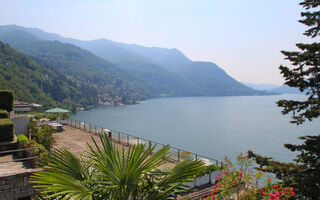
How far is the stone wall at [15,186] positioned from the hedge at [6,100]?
8367mm

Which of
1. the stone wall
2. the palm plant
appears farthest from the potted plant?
the palm plant

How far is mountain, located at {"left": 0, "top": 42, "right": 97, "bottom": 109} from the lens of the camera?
81.4m

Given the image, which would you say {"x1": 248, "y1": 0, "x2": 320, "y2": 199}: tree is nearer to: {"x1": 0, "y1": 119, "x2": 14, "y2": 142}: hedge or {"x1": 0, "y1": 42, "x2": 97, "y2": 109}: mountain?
{"x1": 0, "y1": 119, "x2": 14, "y2": 142}: hedge

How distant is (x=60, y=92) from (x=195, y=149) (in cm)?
9743

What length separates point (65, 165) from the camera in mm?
3441

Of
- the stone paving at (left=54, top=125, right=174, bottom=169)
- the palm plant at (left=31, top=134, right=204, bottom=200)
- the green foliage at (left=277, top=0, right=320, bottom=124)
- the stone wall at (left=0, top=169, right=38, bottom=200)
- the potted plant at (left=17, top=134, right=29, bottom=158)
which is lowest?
the stone paving at (left=54, top=125, right=174, bottom=169)

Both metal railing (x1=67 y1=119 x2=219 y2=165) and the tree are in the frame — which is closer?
the tree

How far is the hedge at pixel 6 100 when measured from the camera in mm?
13773

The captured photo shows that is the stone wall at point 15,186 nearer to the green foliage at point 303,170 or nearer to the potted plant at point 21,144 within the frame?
the potted plant at point 21,144

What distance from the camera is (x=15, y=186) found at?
7344 millimetres

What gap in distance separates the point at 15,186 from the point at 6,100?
8.62m

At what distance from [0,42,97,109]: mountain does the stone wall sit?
71752 mm

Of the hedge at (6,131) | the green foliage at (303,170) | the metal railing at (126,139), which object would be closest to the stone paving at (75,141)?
the metal railing at (126,139)

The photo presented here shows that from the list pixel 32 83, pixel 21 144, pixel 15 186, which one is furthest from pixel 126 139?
pixel 32 83
